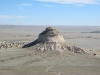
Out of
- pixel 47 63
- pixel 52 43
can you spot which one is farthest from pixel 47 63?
pixel 52 43

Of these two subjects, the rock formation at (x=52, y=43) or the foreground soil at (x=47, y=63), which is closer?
the foreground soil at (x=47, y=63)

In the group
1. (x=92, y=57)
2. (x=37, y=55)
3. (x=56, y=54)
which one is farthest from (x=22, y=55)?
(x=92, y=57)

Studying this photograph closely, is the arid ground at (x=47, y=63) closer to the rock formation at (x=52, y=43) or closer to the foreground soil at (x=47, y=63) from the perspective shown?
the foreground soil at (x=47, y=63)

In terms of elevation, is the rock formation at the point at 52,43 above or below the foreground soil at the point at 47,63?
above

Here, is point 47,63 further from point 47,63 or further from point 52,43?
point 52,43

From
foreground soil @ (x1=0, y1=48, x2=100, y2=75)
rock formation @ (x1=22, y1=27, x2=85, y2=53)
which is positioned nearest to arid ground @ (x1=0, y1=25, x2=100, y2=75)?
foreground soil @ (x1=0, y1=48, x2=100, y2=75)

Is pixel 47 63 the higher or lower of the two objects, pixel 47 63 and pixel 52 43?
the lower

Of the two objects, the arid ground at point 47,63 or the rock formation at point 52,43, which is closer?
the arid ground at point 47,63

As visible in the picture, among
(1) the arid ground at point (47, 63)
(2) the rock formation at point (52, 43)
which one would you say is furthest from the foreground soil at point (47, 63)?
(2) the rock formation at point (52, 43)

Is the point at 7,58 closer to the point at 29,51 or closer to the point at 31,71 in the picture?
the point at 29,51

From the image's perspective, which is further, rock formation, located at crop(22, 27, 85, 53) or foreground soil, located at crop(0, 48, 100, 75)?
rock formation, located at crop(22, 27, 85, 53)

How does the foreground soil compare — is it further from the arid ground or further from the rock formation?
the rock formation

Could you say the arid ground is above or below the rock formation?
below
